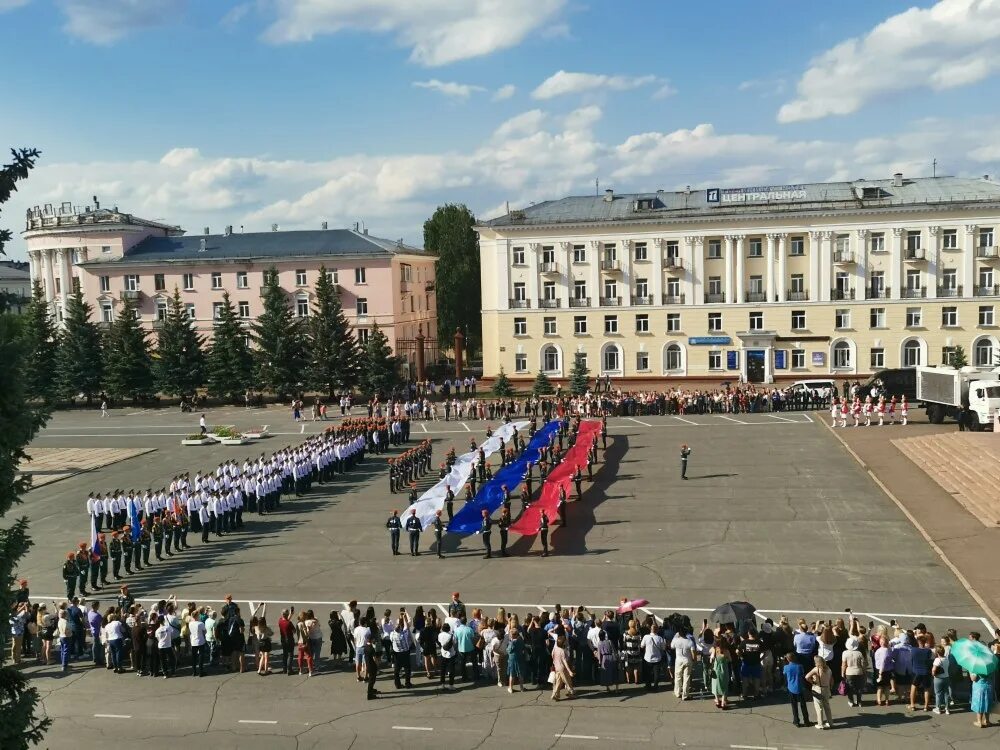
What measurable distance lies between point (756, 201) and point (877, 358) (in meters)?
12.2

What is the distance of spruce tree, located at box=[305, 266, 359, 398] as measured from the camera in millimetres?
56344

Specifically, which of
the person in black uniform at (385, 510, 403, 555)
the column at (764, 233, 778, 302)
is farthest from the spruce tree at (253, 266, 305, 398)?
the person in black uniform at (385, 510, 403, 555)

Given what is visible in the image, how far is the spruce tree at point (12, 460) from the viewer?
9492 mm

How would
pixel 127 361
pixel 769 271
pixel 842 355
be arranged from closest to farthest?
pixel 127 361 → pixel 842 355 → pixel 769 271

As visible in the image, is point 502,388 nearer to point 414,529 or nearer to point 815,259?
point 815,259

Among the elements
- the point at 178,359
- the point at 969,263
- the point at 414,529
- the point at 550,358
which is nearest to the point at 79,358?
the point at 178,359

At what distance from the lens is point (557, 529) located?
25.4 m

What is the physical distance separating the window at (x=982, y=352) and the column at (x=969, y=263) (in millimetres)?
2928

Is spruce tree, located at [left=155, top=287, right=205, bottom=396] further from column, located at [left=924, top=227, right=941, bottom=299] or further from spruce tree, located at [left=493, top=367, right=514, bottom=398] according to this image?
column, located at [left=924, top=227, right=941, bottom=299]

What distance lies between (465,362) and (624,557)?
58.2m

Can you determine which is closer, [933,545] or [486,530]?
[933,545]

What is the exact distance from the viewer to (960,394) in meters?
38.5

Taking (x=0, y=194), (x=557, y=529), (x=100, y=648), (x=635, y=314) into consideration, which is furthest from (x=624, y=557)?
(x=635, y=314)

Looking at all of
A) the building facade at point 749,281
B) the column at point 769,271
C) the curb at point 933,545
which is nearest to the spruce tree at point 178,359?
the building facade at point 749,281
